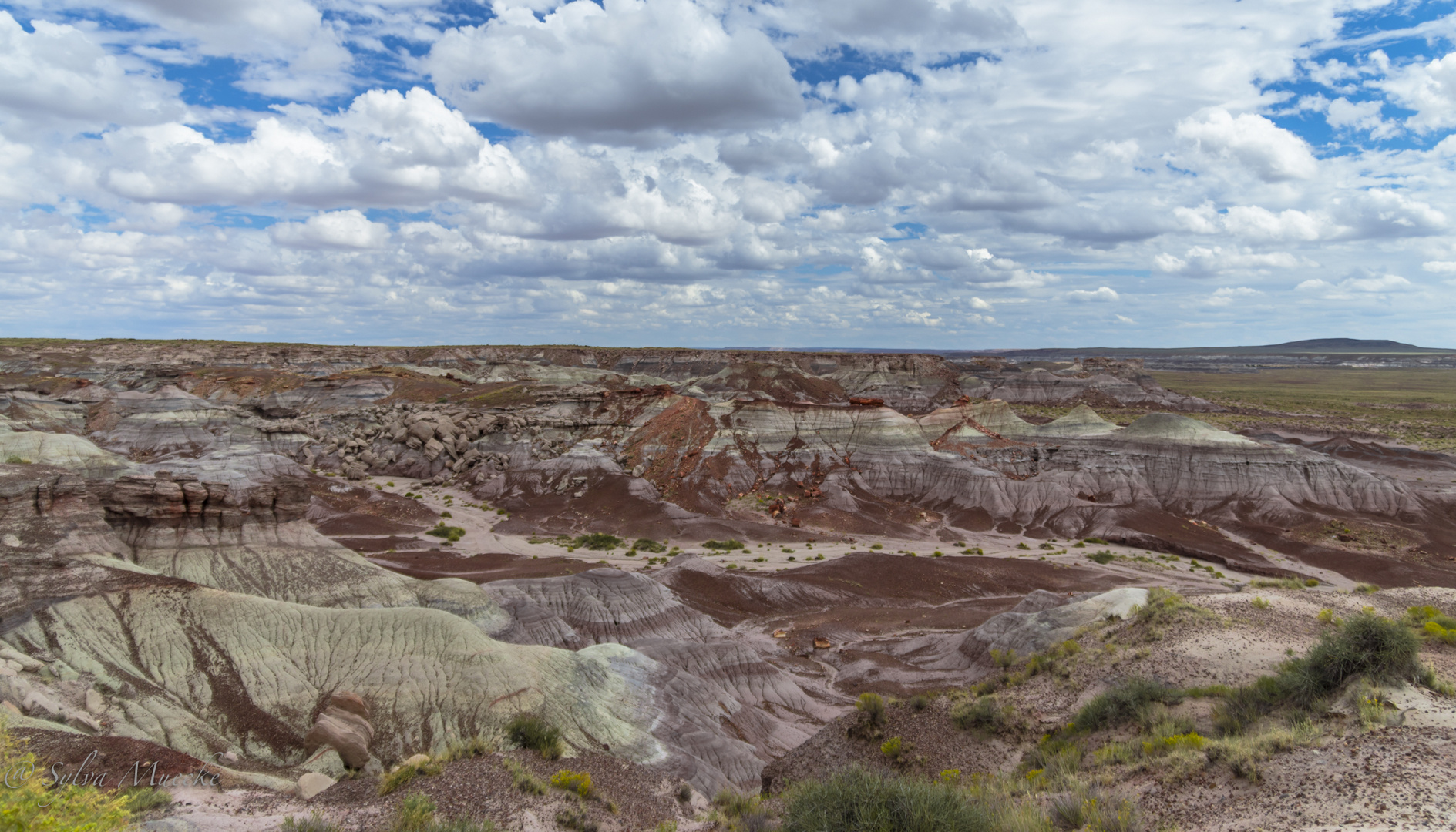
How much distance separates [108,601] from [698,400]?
66.8 meters

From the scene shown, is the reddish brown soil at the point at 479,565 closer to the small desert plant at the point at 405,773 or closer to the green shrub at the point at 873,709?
the green shrub at the point at 873,709

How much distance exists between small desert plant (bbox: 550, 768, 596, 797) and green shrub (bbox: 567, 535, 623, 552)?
3967cm

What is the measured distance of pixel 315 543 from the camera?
33500 mm

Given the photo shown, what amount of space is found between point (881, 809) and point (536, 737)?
10902 mm

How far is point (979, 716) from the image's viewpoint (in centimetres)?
1738

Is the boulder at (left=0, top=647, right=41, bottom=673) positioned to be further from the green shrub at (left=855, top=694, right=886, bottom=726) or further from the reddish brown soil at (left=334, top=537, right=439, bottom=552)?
the reddish brown soil at (left=334, top=537, right=439, bottom=552)

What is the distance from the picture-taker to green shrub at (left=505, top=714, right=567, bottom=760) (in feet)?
59.9

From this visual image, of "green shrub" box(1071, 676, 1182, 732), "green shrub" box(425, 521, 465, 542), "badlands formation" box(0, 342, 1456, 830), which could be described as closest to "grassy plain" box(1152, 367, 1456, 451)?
"badlands formation" box(0, 342, 1456, 830)

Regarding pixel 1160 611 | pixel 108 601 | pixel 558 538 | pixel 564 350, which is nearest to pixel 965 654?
pixel 1160 611

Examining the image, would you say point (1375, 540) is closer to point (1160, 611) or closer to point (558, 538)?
point (1160, 611)

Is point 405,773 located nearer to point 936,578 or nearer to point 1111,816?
point 1111,816

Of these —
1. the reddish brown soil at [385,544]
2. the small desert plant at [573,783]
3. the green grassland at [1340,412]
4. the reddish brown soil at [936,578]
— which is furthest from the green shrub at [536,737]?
the green grassland at [1340,412]

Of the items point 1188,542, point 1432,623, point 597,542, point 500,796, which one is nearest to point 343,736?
point 500,796

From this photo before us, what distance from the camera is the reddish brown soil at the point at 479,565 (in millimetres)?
42812
